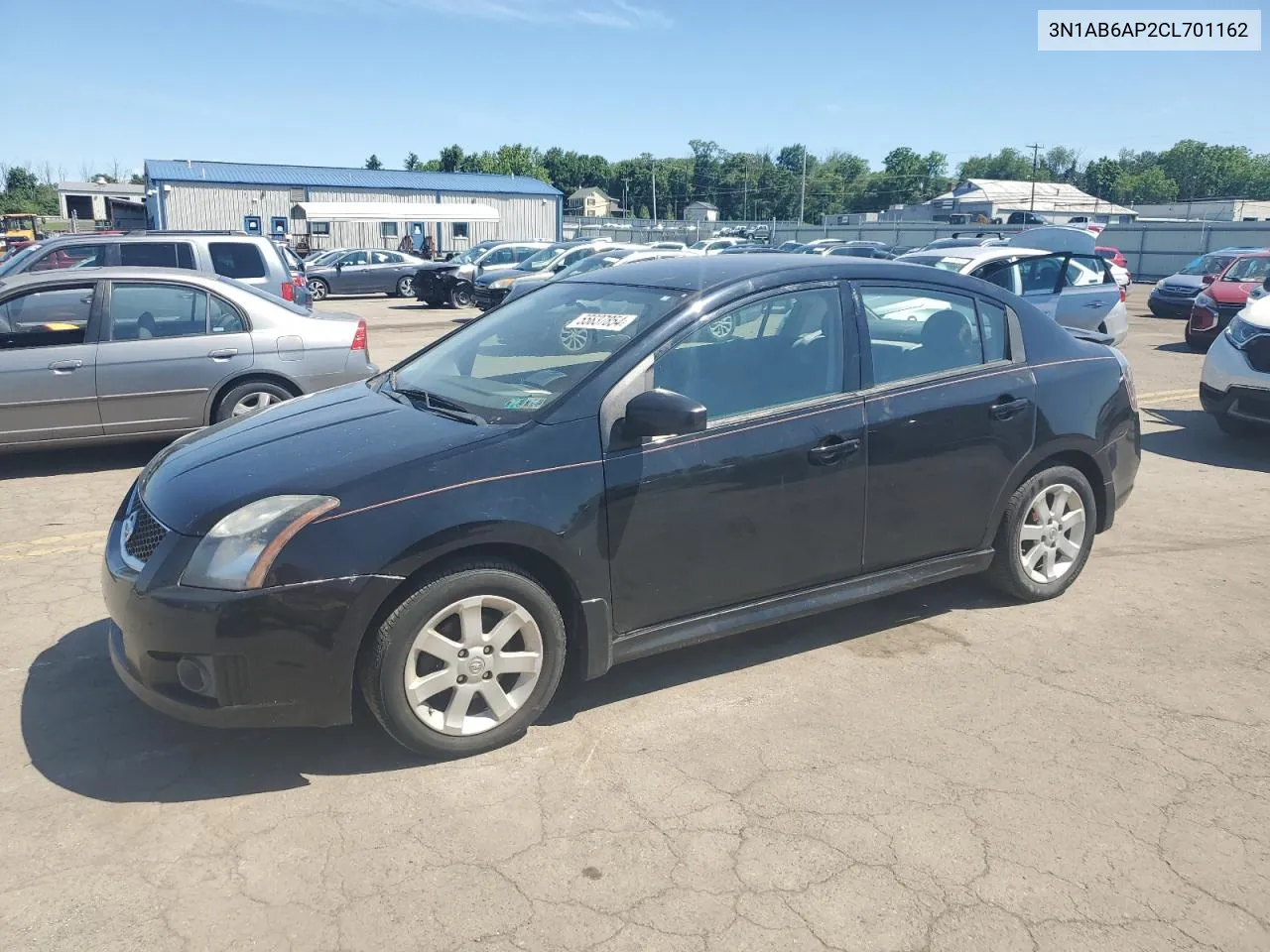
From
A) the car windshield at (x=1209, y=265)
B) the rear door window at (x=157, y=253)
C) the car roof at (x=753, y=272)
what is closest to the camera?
the car roof at (x=753, y=272)

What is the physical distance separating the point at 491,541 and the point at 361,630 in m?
0.52

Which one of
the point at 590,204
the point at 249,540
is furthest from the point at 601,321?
the point at 590,204

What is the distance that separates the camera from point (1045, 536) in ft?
16.3

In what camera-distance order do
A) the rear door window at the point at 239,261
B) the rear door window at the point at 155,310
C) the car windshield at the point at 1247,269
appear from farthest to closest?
the car windshield at the point at 1247,269 < the rear door window at the point at 239,261 < the rear door window at the point at 155,310

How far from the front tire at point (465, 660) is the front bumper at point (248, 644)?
0.11 m

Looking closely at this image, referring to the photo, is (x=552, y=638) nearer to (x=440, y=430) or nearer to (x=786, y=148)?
(x=440, y=430)

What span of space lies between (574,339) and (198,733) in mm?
2114

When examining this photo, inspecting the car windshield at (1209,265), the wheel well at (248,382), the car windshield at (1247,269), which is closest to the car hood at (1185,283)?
the car windshield at (1209,265)

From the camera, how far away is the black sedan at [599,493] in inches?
128

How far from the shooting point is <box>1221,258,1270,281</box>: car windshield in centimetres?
1644

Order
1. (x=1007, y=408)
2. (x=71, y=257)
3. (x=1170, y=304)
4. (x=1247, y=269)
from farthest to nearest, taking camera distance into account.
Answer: (x=1170, y=304)
(x=1247, y=269)
(x=71, y=257)
(x=1007, y=408)

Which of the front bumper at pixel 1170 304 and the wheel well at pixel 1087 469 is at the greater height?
the front bumper at pixel 1170 304

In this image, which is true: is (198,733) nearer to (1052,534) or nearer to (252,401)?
(1052,534)

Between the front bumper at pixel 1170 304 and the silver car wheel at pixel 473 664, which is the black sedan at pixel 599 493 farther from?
the front bumper at pixel 1170 304
